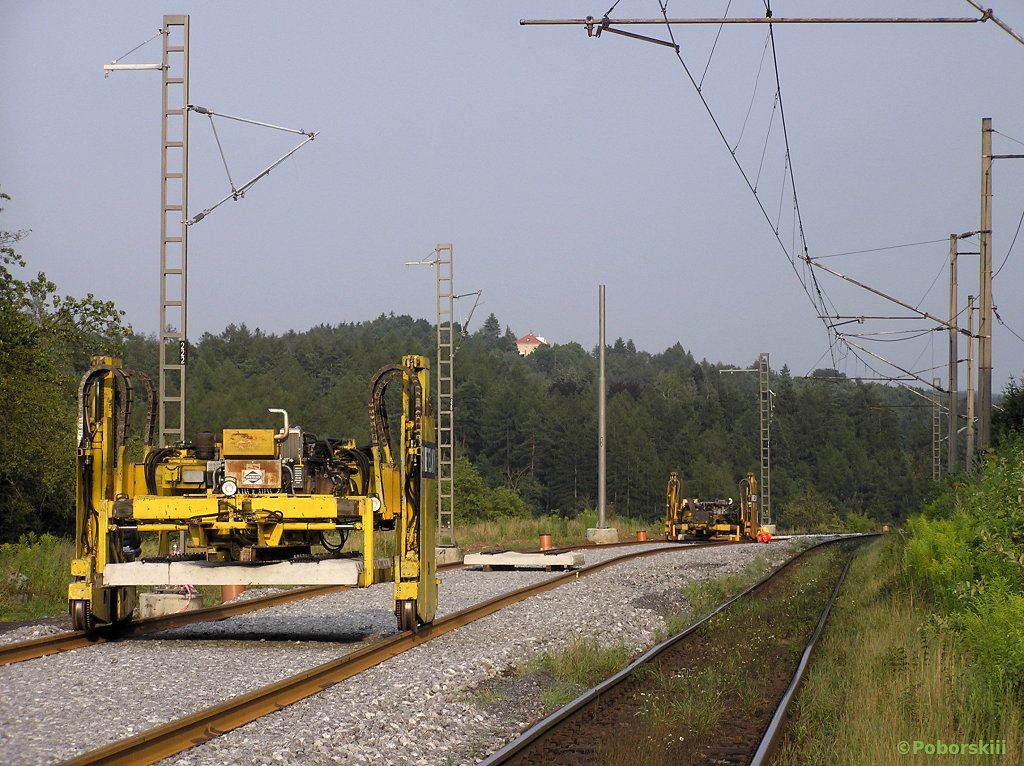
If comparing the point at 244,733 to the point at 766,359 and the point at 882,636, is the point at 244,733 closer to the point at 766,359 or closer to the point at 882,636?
the point at 882,636

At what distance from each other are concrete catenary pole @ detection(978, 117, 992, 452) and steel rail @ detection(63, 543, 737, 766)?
16.1m

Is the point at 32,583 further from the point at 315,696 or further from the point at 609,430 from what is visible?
the point at 609,430

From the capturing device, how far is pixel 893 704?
9336 mm

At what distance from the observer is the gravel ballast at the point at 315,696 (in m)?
8.16

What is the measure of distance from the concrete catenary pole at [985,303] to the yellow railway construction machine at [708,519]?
17.3 m

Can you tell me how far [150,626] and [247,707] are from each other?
18.2 feet

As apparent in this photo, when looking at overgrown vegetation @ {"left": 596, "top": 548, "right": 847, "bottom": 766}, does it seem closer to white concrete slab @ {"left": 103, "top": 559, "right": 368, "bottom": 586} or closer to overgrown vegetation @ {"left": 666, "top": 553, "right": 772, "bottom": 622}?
overgrown vegetation @ {"left": 666, "top": 553, "right": 772, "bottom": 622}

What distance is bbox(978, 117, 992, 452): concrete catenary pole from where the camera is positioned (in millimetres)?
26797

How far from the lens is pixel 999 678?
9.33 metres

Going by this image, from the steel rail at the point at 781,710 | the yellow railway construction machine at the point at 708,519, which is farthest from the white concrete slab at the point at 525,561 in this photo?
the yellow railway construction machine at the point at 708,519

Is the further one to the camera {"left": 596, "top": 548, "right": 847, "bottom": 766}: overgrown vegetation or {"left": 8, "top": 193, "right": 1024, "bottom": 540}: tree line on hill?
{"left": 8, "top": 193, "right": 1024, "bottom": 540}: tree line on hill

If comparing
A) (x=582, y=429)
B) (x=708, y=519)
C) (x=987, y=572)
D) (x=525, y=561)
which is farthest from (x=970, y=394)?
(x=582, y=429)

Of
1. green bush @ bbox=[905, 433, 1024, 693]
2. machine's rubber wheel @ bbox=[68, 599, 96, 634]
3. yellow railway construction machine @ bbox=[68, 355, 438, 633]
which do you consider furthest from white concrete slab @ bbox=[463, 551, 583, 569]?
machine's rubber wheel @ bbox=[68, 599, 96, 634]

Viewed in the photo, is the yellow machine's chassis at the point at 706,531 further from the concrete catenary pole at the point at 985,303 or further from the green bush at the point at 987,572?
the green bush at the point at 987,572
